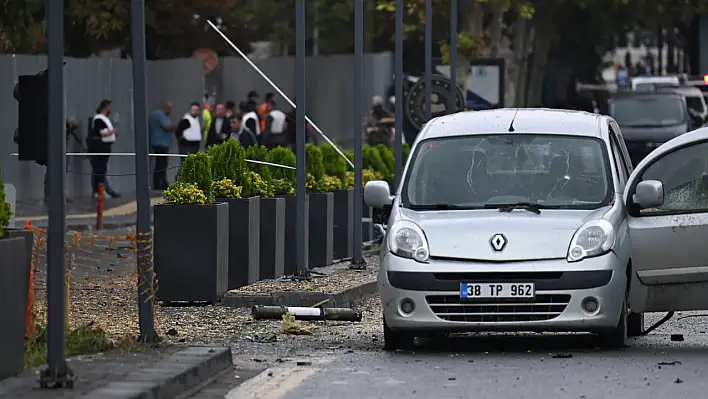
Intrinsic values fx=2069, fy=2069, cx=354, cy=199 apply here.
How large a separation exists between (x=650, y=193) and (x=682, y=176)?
594 mm

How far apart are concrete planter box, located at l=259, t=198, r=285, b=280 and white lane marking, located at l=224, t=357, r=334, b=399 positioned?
19.9 ft

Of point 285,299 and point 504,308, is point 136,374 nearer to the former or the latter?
point 504,308

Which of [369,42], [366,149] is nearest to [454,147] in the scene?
[366,149]

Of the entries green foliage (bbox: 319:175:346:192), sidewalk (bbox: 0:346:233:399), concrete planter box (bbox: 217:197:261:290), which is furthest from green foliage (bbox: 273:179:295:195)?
sidewalk (bbox: 0:346:233:399)

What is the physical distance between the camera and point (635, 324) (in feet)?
47.3

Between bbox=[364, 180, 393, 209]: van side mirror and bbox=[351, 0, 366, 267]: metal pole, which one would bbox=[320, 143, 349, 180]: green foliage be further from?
bbox=[364, 180, 393, 209]: van side mirror

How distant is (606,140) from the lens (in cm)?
1429

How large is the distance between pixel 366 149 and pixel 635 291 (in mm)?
13355

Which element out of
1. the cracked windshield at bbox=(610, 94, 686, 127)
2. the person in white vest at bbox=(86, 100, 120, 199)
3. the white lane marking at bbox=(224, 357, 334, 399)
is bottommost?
the white lane marking at bbox=(224, 357, 334, 399)

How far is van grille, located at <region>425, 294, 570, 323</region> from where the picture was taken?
42.1ft

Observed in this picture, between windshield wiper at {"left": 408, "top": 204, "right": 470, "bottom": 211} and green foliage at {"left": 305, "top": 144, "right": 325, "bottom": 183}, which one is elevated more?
green foliage at {"left": 305, "top": 144, "right": 325, "bottom": 183}

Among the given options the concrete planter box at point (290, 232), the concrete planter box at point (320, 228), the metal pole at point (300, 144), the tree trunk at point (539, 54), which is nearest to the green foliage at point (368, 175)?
the concrete planter box at point (320, 228)

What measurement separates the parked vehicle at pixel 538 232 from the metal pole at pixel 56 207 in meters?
3.15

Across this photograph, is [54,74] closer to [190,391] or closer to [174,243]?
Result: [190,391]
